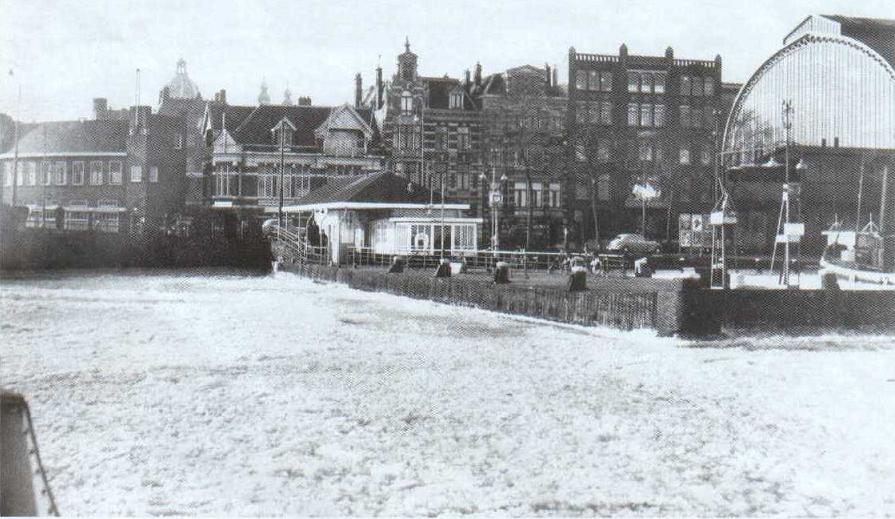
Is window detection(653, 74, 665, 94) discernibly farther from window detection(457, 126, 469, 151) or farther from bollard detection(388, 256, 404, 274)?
bollard detection(388, 256, 404, 274)

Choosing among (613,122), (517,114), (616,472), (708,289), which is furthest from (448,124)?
(616,472)

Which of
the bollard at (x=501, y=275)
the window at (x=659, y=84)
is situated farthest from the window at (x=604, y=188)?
the bollard at (x=501, y=275)

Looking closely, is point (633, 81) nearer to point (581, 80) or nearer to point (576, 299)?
point (581, 80)

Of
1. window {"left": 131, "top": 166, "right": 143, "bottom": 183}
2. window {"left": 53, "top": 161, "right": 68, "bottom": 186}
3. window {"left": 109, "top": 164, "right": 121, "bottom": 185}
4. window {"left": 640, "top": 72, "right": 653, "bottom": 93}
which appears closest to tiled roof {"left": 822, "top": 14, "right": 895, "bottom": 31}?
window {"left": 53, "top": 161, "right": 68, "bottom": 186}

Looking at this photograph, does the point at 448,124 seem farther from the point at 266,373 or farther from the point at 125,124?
the point at 266,373

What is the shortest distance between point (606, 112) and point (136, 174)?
27.2 m

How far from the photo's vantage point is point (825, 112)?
574 inches

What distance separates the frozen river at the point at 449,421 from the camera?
19.1 feet

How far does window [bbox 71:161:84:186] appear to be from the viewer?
40531mm

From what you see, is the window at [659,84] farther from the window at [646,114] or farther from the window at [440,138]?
the window at [440,138]

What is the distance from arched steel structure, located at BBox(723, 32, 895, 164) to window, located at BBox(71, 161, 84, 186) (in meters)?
31.1

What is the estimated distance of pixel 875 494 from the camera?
5883mm

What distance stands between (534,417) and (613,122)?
158 feet

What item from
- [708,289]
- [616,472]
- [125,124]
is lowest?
[616,472]
